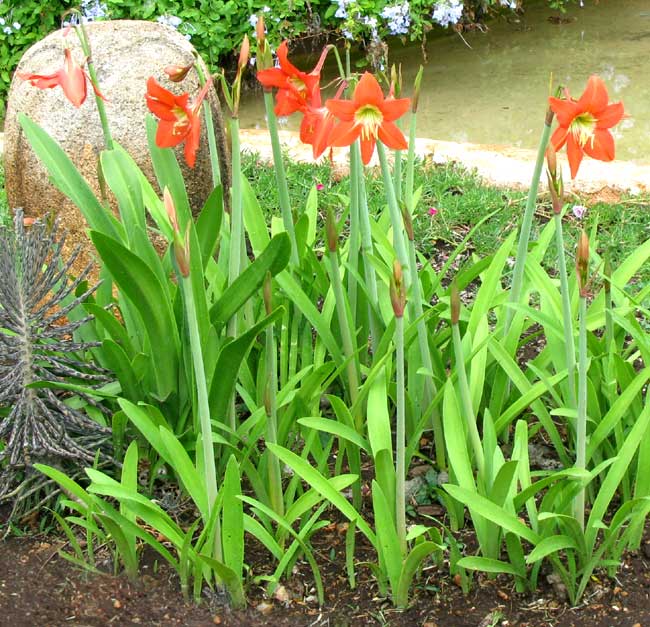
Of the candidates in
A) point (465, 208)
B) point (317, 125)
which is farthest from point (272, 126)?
point (465, 208)

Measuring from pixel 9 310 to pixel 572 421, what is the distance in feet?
4.64

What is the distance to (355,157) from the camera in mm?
2320

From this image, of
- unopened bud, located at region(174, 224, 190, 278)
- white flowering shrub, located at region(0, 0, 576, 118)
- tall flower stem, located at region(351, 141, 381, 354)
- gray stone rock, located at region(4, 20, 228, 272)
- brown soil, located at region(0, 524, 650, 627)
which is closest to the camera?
unopened bud, located at region(174, 224, 190, 278)

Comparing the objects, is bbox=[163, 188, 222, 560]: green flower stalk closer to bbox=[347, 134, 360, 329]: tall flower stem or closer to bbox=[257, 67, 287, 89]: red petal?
bbox=[257, 67, 287, 89]: red petal

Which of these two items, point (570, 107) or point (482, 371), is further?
point (482, 371)

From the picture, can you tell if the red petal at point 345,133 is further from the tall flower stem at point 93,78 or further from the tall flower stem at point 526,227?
the tall flower stem at point 93,78

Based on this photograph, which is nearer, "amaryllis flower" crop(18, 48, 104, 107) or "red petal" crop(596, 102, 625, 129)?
"red petal" crop(596, 102, 625, 129)

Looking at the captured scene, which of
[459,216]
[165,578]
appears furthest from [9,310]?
[459,216]

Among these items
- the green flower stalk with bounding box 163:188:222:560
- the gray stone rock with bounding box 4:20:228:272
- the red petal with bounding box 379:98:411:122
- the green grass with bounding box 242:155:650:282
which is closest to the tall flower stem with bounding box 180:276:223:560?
the green flower stalk with bounding box 163:188:222:560

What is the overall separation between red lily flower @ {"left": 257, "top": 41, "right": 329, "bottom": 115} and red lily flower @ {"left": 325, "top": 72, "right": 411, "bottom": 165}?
133 mm

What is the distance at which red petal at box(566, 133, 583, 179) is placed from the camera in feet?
5.84

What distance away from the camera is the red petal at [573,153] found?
1781 mm

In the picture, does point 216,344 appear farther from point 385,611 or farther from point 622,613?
point 622,613

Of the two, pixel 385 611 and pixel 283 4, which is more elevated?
pixel 283 4
